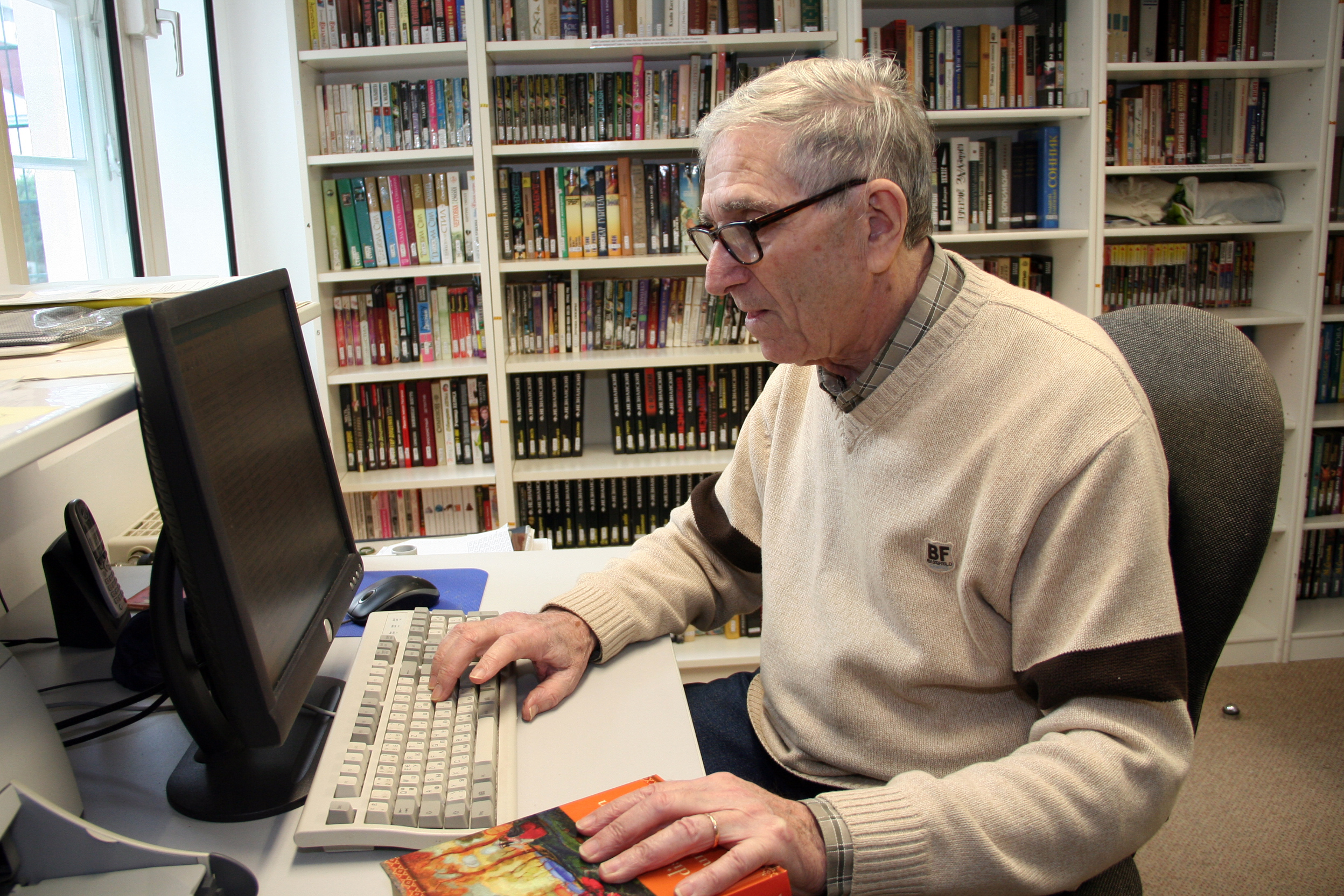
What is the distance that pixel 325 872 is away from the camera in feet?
2.21

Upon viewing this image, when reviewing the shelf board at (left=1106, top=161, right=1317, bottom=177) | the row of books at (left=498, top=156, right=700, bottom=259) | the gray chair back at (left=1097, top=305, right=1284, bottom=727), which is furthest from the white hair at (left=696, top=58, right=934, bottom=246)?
the shelf board at (left=1106, top=161, right=1317, bottom=177)

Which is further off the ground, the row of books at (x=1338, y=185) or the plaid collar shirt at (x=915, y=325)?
the row of books at (x=1338, y=185)

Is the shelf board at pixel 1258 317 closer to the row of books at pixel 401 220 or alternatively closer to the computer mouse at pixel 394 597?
the row of books at pixel 401 220

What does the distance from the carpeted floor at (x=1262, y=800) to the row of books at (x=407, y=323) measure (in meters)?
2.14

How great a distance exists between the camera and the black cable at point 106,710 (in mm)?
873

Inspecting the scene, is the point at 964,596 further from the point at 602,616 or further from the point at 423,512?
the point at 423,512

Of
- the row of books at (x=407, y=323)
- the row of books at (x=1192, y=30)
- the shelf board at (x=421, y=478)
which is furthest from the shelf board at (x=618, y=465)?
the row of books at (x=1192, y=30)

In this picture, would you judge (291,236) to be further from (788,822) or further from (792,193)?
(788,822)

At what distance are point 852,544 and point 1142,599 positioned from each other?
32 cm

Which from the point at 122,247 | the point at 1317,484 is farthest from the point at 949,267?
the point at 1317,484

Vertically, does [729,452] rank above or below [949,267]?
below

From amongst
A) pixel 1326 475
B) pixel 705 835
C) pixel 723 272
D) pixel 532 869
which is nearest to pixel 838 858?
pixel 705 835

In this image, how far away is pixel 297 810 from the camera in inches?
29.7

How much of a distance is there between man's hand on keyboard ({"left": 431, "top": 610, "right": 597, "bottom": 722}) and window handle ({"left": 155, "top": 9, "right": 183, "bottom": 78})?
2.13 meters
